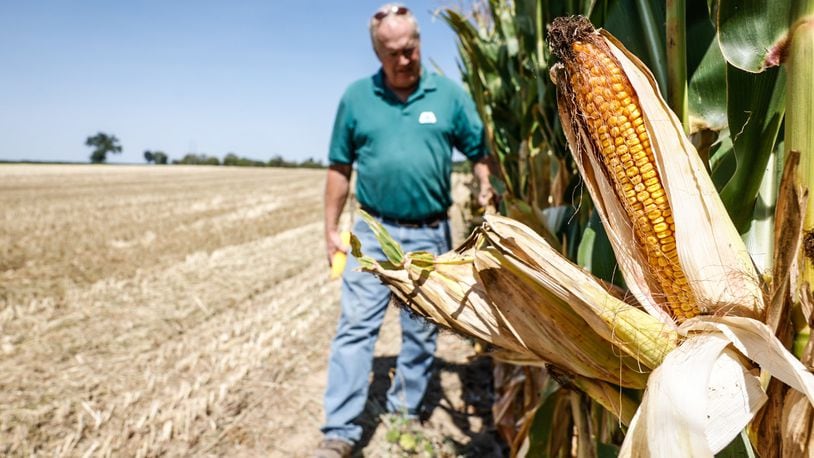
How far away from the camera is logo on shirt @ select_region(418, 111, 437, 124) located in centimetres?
295

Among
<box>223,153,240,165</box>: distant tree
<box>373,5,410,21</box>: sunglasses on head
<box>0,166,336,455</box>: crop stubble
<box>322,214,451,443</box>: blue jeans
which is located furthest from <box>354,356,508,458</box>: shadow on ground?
<box>223,153,240,165</box>: distant tree

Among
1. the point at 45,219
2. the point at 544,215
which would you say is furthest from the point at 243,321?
the point at 45,219

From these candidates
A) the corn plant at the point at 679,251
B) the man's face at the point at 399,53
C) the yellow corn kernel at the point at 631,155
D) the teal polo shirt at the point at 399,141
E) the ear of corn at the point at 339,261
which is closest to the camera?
the corn plant at the point at 679,251

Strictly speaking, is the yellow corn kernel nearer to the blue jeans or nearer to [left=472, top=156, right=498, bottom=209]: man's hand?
the blue jeans

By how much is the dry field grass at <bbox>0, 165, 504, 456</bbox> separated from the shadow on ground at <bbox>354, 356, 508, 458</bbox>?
0.02 meters

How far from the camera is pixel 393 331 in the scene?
5.04m

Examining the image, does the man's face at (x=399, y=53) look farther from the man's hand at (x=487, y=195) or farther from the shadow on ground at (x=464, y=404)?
the shadow on ground at (x=464, y=404)

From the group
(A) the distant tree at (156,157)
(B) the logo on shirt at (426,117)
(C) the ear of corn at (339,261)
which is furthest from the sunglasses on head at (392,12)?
(A) the distant tree at (156,157)

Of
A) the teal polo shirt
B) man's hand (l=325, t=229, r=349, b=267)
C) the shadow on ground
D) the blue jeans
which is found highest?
the teal polo shirt

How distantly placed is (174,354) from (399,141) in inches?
106

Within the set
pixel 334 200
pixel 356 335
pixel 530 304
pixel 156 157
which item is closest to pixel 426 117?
pixel 334 200

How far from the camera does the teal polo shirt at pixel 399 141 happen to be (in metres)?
2.92

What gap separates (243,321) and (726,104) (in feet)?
15.4

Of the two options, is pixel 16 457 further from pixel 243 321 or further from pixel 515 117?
pixel 515 117
